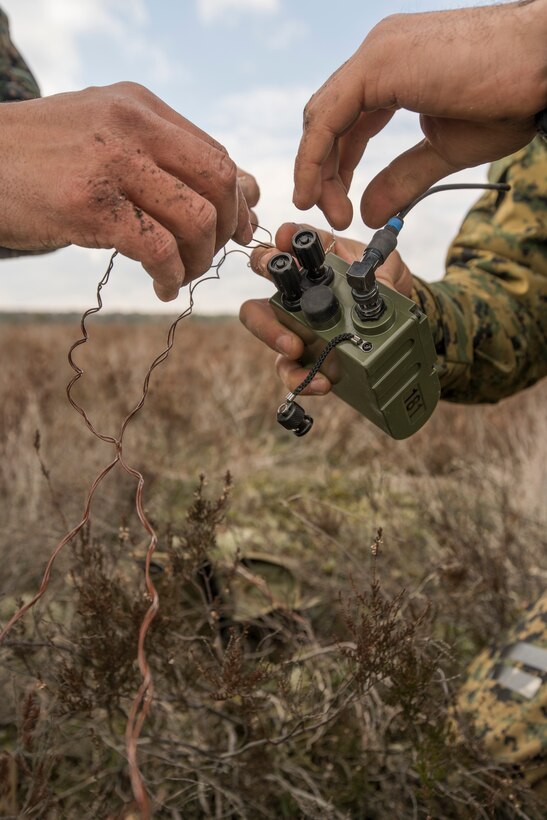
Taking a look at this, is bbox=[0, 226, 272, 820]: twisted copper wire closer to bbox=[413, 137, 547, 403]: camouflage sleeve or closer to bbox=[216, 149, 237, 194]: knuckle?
bbox=[216, 149, 237, 194]: knuckle

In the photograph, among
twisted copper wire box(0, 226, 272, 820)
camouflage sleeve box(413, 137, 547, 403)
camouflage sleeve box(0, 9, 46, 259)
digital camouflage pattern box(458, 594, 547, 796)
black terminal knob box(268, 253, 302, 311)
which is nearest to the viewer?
twisted copper wire box(0, 226, 272, 820)

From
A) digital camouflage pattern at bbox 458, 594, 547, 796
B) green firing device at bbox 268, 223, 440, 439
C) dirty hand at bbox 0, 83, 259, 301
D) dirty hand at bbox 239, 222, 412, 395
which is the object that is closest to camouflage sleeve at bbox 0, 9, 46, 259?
dirty hand at bbox 239, 222, 412, 395

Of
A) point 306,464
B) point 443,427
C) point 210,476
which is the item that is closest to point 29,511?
point 210,476

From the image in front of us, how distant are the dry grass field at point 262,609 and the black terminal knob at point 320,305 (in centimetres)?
54

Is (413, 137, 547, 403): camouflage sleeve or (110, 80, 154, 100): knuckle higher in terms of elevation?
(413, 137, 547, 403): camouflage sleeve

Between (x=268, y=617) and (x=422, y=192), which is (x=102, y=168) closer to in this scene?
(x=422, y=192)

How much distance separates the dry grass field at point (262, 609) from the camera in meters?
1.71

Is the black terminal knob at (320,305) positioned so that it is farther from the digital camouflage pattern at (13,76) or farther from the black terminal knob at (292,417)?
the digital camouflage pattern at (13,76)

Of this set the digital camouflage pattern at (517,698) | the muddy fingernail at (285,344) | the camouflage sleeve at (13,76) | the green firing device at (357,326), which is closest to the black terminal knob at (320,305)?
the green firing device at (357,326)

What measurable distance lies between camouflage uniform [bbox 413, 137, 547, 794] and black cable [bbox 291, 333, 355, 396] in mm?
790

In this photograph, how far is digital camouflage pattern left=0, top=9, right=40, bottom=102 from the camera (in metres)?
2.61

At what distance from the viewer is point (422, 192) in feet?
5.94

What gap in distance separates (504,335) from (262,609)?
4.52 feet

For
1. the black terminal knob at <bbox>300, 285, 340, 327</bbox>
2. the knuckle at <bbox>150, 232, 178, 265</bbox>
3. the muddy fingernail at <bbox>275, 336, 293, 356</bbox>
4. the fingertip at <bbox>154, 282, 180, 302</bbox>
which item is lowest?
the fingertip at <bbox>154, 282, 180, 302</bbox>
